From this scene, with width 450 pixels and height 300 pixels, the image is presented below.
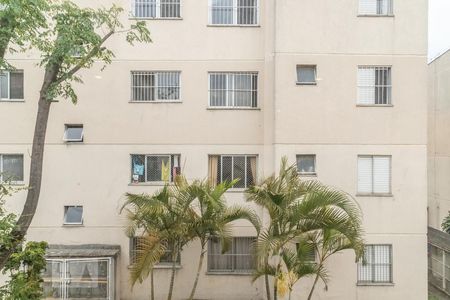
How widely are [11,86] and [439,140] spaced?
20863mm

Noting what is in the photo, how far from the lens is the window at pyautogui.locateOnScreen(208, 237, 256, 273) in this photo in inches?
424

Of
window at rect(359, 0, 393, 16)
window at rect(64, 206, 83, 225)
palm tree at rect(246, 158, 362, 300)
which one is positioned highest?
window at rect(359, 0, 393, 16)

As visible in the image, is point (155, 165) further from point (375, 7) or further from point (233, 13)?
point (375, 7)

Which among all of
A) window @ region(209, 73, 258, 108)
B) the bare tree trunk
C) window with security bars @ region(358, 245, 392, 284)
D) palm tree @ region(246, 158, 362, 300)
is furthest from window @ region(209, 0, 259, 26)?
window with security bars @ region(358, 245, 392, 284)

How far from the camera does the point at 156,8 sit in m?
10.8

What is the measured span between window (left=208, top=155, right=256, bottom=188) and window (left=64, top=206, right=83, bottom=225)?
3.96 metres

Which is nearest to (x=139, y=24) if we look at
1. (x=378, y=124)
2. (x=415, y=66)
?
(x=378, y=124)

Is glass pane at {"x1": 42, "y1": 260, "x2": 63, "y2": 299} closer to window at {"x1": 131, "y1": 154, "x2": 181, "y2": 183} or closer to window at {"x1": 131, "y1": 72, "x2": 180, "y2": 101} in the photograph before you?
window at {"x1": 131, "y1": 154, "x2": 181, "y2": 183}

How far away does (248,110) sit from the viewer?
1074cm

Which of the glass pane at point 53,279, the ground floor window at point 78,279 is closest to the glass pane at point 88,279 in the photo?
the ground floor window at point 78,279

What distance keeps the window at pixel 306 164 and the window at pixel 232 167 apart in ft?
4.37

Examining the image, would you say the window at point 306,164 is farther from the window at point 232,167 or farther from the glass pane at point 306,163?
the window at point 232,167

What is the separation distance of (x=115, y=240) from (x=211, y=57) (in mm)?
6008

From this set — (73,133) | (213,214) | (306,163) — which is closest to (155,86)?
(73,133)
